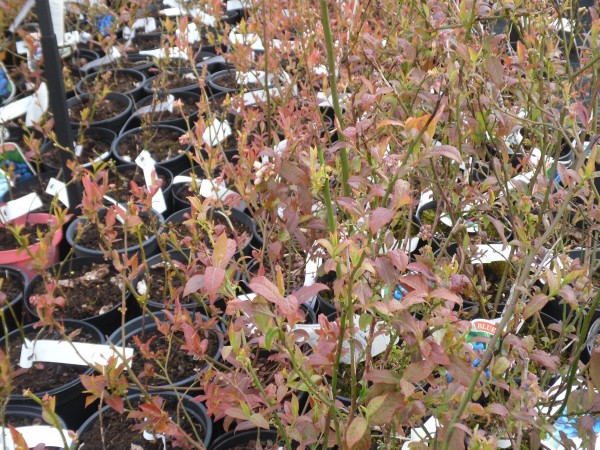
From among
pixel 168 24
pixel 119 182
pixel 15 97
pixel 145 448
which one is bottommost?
pixel 145 448

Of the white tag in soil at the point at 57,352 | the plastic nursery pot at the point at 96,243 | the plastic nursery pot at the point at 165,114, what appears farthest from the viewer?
the plastic nursery pot at the point at 165,114

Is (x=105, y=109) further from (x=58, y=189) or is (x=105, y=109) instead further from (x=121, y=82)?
(x=58, y=189)

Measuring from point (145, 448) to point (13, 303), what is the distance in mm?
779

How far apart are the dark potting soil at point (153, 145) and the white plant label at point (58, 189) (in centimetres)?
69

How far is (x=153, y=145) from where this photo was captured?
10.1ft

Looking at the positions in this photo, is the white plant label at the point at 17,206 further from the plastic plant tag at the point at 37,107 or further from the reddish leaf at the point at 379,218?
the reddish leaf at the point at 379,218

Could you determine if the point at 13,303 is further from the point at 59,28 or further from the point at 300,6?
the point at 300,6

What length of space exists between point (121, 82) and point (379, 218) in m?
3.06

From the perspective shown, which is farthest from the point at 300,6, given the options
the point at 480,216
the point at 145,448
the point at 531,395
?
the point at 531,395

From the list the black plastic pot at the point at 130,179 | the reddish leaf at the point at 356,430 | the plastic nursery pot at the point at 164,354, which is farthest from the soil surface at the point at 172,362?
the reddish leaf at the point at 356,430

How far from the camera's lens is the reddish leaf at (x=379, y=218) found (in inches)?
36.8

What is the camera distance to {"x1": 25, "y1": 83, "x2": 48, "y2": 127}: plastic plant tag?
2.48 metres

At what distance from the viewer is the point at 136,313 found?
7.32 feet

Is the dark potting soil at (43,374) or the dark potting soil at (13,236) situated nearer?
the dark potting soil at (43,374)
